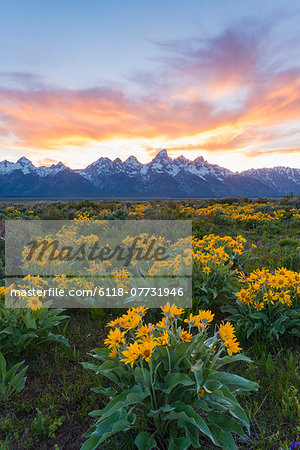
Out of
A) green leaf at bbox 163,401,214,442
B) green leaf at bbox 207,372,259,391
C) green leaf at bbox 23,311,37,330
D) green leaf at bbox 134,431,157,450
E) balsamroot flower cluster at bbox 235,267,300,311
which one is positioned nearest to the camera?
green leaf at bbox 163,401,214,442

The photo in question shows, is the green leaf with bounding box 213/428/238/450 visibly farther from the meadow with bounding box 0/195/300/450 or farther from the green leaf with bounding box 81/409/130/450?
the green leaf with bounding box 81/409/130/450

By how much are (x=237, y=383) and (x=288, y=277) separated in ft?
5.73

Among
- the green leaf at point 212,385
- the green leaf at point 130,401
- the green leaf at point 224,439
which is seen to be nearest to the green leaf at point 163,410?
the green leaf at point 130,401

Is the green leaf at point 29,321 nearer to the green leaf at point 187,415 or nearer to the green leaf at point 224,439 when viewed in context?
the green leaf at point 187,415

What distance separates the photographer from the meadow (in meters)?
1.83

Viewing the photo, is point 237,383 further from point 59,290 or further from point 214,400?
point 59,290

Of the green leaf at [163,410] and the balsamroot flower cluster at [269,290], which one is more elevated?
the balsamroot flower cluster at [269,290]

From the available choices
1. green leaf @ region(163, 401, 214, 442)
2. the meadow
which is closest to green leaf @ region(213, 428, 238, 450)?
the meadow

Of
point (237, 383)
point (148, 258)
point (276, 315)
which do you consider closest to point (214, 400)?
point (237, 383)

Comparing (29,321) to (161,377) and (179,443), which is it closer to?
(161,377)

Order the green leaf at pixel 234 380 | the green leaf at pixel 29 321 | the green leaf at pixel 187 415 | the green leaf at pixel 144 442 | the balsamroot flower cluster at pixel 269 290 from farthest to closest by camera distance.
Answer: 1. the balsamroot flower cluster at pixel 269 290
2. the green leaf at pixel 29 321
3. the green leaf at pixel 234 380
4. the green leaf at pixel 144 442
5. the green leaf at pixel 187 415

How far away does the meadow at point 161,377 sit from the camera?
6.00 ft

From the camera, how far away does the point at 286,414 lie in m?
2.23

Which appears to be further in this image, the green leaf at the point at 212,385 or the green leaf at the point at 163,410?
the green leaf at the point at 212,385
